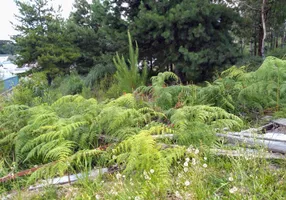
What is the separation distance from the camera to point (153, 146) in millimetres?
1688

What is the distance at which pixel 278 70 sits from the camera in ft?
8.45

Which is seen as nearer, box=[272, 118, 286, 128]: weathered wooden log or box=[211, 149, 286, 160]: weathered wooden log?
box=[211, 149, 286, 160]: weathered wooden log

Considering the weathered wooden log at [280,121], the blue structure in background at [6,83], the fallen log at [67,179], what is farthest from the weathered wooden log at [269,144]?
the blue structure in background at [6,83]

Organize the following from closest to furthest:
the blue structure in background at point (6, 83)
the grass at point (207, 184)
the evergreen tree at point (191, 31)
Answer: the grass at point (207, 184)
the blue structure in background at point (6, 83)
the evergreen tree at point (191, 31)

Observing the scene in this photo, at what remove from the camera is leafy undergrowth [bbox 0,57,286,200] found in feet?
4.29

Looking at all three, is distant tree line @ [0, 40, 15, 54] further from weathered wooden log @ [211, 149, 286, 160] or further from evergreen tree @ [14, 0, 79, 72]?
weathered wooden log @ [211, 149, 286, 160]

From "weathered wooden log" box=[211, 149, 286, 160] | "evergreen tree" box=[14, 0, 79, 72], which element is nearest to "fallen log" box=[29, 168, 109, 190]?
"weathered wooden log" box=[211, 149, 286, 160]

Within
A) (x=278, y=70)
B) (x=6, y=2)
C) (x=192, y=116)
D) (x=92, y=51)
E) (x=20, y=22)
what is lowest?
(x=192, y=116)

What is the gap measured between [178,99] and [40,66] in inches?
333

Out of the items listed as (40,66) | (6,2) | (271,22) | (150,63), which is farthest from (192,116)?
(6,2)

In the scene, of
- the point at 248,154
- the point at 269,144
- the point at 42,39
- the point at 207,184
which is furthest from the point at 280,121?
the point at 42,39

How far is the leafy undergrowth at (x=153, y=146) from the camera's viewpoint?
1307 mm

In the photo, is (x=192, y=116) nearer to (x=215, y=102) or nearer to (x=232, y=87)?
(x=215, y=102)

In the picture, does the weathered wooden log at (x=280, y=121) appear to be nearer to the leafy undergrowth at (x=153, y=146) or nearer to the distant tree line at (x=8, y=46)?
the leafy undergrowth at (x=153, y=146)
